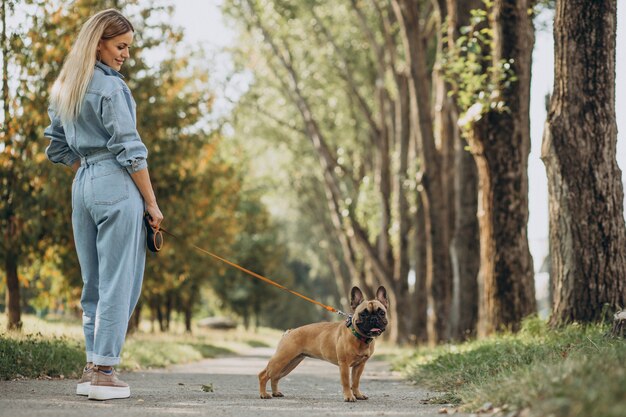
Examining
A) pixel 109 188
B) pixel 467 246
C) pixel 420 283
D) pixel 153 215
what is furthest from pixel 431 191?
pixel 109 188

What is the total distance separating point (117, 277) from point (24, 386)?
1.80 m

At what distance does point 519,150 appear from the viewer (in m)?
13.0

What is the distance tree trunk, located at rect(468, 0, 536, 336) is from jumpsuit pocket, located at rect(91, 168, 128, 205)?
727cm

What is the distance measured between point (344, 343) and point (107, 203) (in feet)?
7.51

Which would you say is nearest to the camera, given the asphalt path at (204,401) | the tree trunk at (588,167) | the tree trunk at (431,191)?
the asphalt path at (204,401)

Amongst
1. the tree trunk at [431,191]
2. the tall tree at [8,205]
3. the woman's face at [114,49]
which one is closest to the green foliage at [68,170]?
the tall tree at [8,205]

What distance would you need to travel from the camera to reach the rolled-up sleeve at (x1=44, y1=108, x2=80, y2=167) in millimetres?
7311

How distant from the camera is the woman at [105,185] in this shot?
677 cm

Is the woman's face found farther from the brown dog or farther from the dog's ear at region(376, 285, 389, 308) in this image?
the dog's ear at region(376, 285, 389, 308)

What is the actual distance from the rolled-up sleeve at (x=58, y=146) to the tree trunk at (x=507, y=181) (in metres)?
7.10

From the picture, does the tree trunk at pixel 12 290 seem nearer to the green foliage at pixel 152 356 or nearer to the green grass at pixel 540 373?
the green foliage at pixel 152 356

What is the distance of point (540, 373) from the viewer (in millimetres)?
5414

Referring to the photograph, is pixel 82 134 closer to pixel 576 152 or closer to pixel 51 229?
pixel 576 152

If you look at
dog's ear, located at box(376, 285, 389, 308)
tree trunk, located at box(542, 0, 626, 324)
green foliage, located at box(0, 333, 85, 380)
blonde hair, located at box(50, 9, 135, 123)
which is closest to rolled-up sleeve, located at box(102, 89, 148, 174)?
blonde hair, located at box(50, 9, 135, 123)
